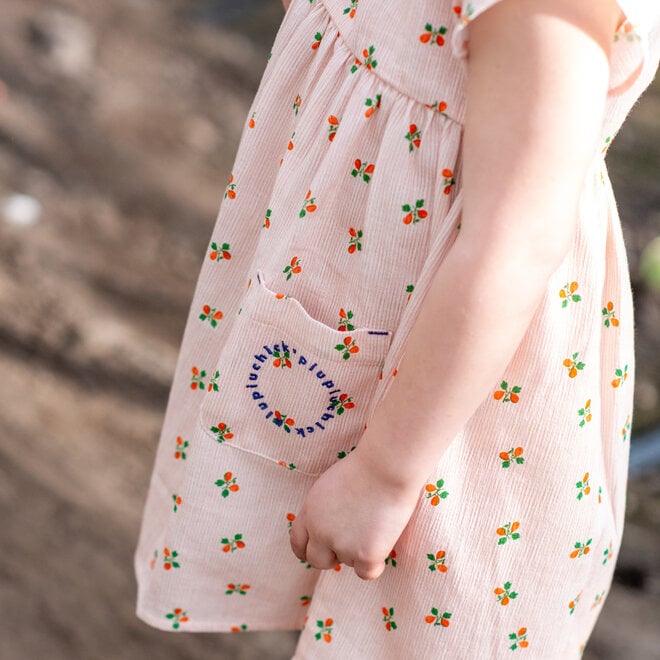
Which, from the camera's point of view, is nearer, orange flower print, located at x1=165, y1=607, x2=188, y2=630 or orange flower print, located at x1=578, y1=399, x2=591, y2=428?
orange flower print, located at x1=578, y1=399, x2=591, y2=428

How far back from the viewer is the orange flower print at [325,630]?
2.57 feet

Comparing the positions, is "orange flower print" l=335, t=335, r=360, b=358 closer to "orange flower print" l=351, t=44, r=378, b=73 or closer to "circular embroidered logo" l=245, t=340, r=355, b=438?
"circular embroidered logo" l=245, t=340, r=355, b=438

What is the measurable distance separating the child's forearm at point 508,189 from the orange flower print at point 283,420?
0.16m

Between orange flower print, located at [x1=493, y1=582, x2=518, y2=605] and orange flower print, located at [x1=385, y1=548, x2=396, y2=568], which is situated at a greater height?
orange flower print, located at [x1=493, y1=582, x2=518, y2=605]

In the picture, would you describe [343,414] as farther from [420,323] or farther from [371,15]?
[371,15]

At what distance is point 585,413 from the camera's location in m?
0.69

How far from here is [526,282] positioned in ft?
1.74

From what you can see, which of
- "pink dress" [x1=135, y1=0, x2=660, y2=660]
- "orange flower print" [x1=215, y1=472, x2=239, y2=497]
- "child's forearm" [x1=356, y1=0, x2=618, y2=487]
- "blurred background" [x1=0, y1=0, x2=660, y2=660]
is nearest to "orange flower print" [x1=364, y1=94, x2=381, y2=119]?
"pink dress" [x1=135, y1=0, x2=660, y2=660]

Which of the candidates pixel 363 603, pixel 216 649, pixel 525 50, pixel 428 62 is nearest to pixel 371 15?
pixel 428 62

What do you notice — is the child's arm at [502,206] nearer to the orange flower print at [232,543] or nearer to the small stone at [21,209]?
the orange flower print at [232,543]

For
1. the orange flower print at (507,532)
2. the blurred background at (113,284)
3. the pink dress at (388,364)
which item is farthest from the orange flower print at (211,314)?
the blurred background at (113,284)

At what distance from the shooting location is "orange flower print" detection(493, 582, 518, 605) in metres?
0.72

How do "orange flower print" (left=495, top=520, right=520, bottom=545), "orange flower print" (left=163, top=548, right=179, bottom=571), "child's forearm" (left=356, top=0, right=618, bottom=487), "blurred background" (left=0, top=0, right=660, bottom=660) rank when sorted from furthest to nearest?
"blurred background" (left=0, top=0, right=660, bottom=660), "orange flower print" (left=163, top=548, right=179, bottom=571), "orange flower print" (left=495, top=520, right=520, bottom=545), "child's forearm" (left=356, top=0, right=618, bottom=487)

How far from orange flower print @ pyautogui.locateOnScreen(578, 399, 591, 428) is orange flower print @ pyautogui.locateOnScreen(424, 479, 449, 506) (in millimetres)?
120
